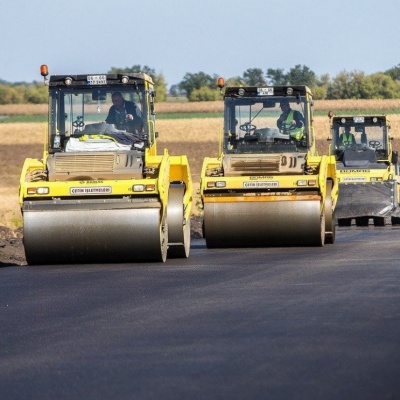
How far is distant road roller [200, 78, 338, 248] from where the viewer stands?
21.6 meters

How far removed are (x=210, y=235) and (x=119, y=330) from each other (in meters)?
11.7

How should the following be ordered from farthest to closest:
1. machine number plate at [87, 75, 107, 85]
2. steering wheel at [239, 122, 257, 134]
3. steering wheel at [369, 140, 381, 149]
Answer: steering wheel at [369, 140, 381, 149]
steering wheel at [239, 122, 257, 134]
machine number plate at [87, 75, 107, 85]

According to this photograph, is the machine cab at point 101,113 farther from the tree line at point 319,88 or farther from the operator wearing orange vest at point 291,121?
the tree line at point 319,88

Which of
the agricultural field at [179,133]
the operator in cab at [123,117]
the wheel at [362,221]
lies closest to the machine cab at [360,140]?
the wheel at [362,221]

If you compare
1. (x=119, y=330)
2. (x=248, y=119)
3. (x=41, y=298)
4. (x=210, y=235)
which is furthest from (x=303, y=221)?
(x=119, y=330)

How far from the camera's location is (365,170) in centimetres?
3222

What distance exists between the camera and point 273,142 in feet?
77.0

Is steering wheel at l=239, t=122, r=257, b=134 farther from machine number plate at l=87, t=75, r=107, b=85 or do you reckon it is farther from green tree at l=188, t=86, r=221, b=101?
green tree at l=188, t=86, r=221, b=101

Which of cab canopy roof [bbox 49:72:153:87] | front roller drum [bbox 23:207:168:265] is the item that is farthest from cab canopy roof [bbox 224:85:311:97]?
front roller drum [bbox 23:207:168:265]

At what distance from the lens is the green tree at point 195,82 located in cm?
11294

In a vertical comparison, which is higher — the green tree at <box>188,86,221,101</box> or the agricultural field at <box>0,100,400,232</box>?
the green tree at <box>188,86,221,101</box>

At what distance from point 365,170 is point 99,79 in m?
14.0

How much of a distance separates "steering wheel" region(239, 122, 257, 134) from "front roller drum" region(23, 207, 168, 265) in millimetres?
5993

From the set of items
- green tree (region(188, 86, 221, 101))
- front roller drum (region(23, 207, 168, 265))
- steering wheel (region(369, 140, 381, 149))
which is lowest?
front roller drum (region(23, 207, 168, 265))
